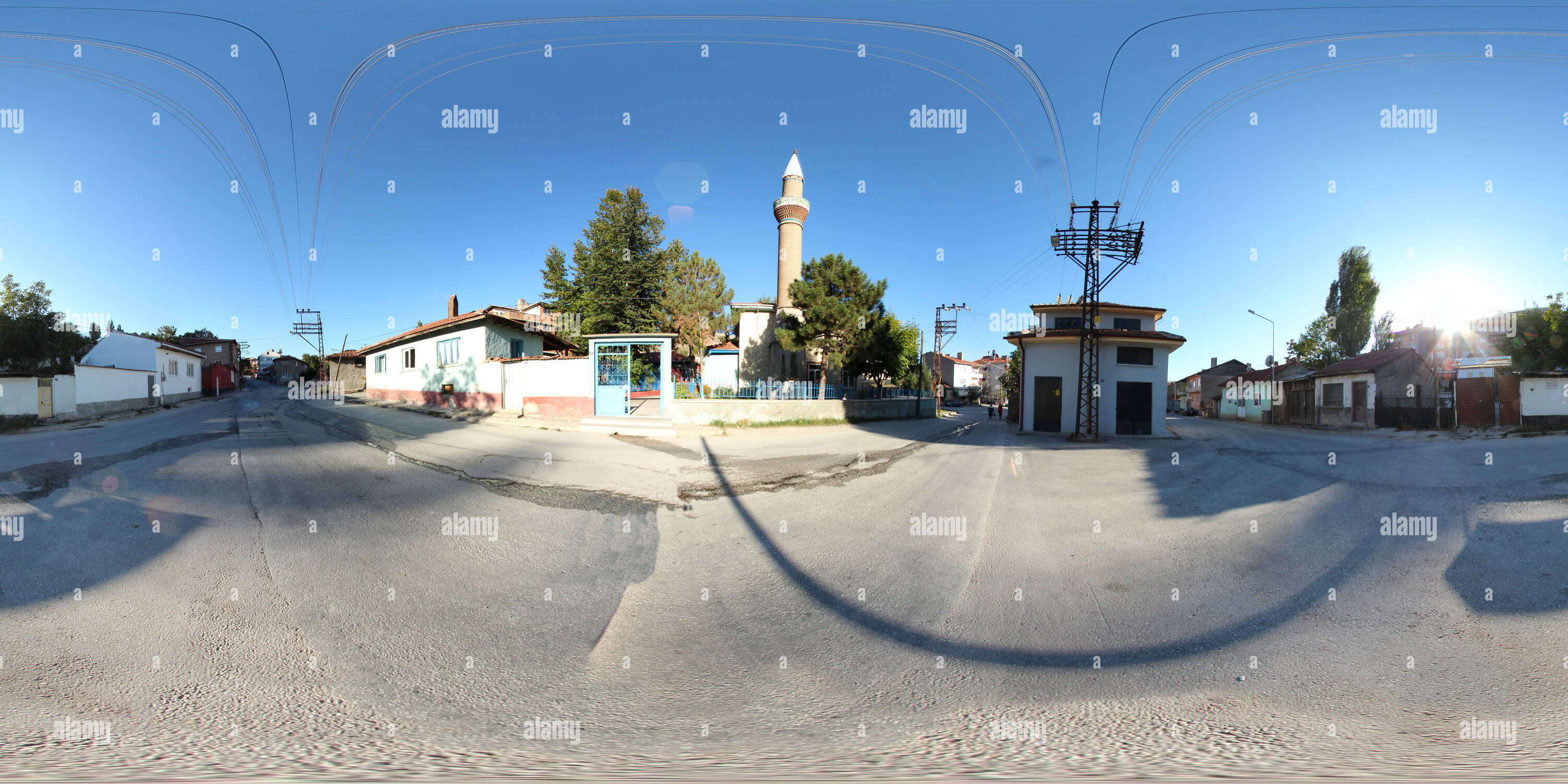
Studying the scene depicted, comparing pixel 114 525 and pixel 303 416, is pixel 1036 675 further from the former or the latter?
pixel 303 416

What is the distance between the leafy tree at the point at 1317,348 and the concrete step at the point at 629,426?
48979 millimetres

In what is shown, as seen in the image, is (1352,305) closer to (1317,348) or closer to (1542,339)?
(1317,348)

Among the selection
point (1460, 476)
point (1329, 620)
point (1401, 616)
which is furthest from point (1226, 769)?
point (1460, 476)

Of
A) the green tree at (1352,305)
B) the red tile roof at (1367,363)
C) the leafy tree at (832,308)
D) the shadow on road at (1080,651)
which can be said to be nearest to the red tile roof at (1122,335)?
the leafy tree at (832,308)

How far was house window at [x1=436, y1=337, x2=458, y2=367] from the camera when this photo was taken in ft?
74.3

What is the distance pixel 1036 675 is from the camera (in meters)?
2.96

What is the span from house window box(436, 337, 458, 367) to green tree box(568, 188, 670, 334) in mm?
9147

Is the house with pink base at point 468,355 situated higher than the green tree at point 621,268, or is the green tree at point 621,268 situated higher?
the green tree at point 621,268

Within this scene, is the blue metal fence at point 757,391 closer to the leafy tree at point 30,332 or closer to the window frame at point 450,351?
the window frame at point 450,351

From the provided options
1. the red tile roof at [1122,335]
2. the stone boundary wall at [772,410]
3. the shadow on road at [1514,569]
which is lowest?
the shadow on road at [1514,569]

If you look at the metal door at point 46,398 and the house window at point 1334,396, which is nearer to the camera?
the metal door at point 46,398

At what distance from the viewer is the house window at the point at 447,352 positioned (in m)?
22.6

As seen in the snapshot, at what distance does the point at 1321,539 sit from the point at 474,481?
34.9 ft

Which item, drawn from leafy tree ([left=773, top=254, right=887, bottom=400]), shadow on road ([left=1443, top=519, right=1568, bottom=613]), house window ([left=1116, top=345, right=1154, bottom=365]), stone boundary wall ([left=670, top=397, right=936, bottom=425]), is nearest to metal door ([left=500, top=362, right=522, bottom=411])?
stone boundary wall ([left=670, top=397, right=936, bottom=425])
